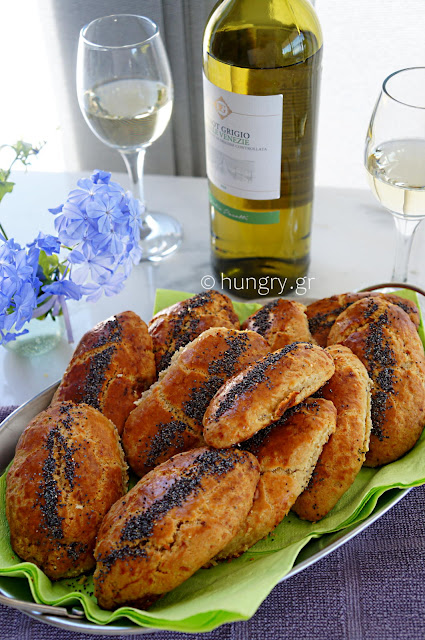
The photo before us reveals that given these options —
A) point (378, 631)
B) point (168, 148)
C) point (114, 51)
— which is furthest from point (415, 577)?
point (168, 148)

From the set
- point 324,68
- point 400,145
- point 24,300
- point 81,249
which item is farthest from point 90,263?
point 324,68

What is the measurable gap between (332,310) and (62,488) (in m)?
0.64

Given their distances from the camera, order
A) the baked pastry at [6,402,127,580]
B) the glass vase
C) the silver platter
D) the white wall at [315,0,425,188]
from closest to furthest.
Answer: the silver platter < the baked pastry at [6,402,127,580] < the glass vase < the white wall at [315,0,425,188]

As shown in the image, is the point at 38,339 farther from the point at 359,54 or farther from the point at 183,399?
the point at 359,54

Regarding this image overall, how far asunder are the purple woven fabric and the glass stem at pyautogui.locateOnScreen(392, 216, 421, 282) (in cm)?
67

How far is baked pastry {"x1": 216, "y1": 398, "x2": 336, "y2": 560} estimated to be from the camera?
3.42 feet

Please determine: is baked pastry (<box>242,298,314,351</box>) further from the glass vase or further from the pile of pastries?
the glass vase

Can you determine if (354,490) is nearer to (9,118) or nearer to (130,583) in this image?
(130,583)


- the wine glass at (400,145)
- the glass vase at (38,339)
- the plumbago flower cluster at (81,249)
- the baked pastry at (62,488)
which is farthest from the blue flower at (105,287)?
the wine glass at (400,145)

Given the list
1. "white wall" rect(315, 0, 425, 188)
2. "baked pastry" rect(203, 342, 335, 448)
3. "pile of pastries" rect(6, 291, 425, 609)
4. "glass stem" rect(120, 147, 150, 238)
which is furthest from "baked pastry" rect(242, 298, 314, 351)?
"white wall" rect(315, 0, 425, 188)

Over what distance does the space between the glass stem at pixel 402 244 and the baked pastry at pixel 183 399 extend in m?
0.55

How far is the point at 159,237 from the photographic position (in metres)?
1.94

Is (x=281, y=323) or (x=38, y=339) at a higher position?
(x=281, y=323)

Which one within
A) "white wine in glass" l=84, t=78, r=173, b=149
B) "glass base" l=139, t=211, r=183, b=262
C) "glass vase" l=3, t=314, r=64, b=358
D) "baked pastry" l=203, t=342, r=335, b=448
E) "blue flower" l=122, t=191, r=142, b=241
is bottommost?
"glass vase" l=3, t=314, r=64, b=358
